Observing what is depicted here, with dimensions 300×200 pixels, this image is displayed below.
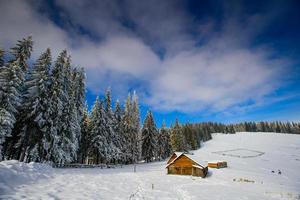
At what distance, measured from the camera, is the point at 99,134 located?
39344 mm

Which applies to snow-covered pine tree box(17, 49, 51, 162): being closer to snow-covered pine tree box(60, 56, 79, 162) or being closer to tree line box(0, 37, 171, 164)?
tree line box(0, 37, 171, 164)

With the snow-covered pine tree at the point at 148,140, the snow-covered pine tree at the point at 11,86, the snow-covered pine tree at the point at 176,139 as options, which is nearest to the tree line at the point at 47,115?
the snow-covered pine tree at the point at 11,86

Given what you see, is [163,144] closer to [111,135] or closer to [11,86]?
[111,135]

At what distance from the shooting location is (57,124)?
27578mm

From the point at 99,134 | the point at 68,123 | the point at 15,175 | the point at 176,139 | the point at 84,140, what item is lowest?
the point at 15,175

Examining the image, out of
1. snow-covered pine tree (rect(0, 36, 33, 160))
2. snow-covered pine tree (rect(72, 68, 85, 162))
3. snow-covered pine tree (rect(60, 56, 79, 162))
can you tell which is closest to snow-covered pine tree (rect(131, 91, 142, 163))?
snow-covered pine tree (rect(72, 68, 85, 162))

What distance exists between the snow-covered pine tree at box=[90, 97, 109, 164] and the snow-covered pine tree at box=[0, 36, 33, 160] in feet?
49.7

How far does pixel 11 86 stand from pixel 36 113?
4585mm

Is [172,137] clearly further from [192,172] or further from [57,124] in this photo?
[57,124]

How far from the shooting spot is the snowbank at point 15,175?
41.0 ft

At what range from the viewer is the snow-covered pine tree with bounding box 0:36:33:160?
22219mm

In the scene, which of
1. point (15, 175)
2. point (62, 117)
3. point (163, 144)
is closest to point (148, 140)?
point (163, 144)

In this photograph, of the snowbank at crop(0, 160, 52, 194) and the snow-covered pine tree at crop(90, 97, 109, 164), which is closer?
the snowbank at crop(0, 160, 52, 194)

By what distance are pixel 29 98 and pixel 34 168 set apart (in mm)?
12256
